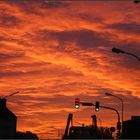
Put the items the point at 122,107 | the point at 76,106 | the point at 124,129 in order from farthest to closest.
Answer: the point at 124,129 → the point at 122,107 → the point at 76,106

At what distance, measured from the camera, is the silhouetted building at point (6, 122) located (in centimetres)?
9945

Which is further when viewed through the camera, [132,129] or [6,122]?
[6,122]

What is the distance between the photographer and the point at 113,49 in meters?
38.8

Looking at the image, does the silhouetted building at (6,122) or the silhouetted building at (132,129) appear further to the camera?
the silhouetted building at (6,122)

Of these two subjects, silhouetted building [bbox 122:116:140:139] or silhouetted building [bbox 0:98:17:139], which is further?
silhouetted building [bbox 0:98:17:139]

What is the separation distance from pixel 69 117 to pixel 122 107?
43.1 feet

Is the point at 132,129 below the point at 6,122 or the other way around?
the other way around

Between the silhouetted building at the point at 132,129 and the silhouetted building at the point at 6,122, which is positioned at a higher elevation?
the silhouetted building at the point at 132,129

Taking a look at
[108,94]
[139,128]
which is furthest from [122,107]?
[139,128]

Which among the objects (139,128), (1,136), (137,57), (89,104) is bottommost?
(1,136)

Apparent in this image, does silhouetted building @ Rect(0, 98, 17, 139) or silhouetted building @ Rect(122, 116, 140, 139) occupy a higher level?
silhouetted building @ Rect(122, 116, 140, 139)

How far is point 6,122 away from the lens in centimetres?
10275

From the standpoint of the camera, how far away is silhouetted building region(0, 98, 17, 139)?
326ft

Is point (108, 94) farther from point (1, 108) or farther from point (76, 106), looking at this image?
point (1, 108)
